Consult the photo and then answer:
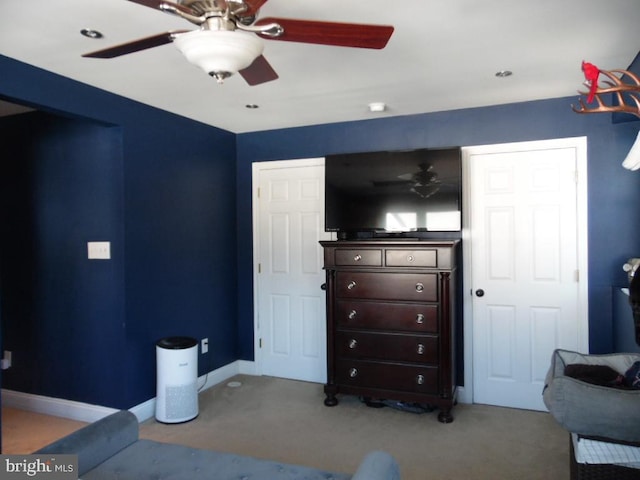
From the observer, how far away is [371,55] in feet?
8.42

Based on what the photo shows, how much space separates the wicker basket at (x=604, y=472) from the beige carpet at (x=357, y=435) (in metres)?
0.85

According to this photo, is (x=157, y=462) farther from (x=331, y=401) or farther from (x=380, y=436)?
(x=331, y=401)

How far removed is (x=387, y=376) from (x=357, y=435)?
51cm

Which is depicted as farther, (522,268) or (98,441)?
(522,268)

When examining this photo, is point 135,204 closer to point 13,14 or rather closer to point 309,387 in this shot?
point 13,14

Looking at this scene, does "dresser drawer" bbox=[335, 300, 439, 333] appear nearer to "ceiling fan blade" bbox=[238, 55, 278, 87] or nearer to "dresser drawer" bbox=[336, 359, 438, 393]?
"dresser drawer" bbox=[336, 359, 438, 393]

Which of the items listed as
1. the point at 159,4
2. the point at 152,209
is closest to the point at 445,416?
the point at 152,209

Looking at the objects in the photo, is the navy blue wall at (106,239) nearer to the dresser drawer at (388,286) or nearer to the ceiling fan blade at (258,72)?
the dresser drawer at (388,286)

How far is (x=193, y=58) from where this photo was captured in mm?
1524

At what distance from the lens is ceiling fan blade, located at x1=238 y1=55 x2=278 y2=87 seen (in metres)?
1.93

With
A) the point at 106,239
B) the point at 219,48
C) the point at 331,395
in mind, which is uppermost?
the point at 219,48

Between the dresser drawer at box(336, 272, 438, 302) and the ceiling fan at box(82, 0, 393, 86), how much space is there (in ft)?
6.80

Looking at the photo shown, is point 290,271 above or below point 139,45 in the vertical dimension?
below

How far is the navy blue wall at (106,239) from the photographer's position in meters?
3.31
